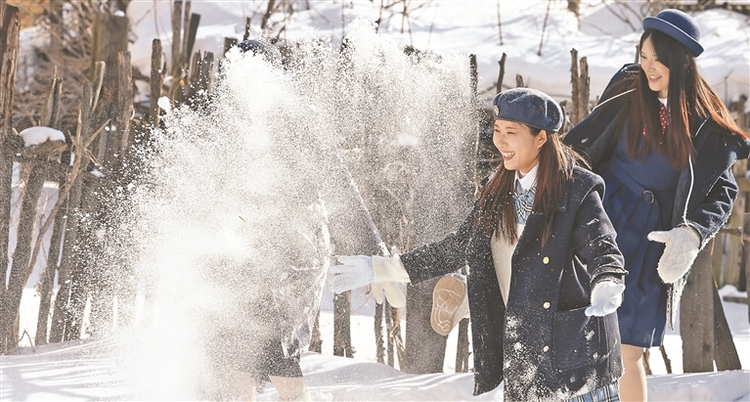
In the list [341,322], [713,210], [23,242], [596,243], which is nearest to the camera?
[596,243]

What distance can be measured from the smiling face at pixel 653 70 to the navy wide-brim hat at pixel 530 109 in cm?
70

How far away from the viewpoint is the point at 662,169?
3121 millimetres

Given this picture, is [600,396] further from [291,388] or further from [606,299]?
[291,388]

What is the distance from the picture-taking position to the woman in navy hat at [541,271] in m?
Answer: 2.45

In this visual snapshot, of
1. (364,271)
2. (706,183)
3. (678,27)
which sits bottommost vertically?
(364,271)

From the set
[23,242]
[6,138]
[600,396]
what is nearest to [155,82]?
[6,138]

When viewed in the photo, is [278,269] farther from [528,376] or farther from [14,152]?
[14,152]

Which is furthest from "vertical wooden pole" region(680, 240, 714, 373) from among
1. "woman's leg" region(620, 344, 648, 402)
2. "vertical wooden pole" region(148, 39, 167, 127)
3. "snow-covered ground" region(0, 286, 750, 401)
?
"vertical wooden pole" region(148, 39, 167, 127)

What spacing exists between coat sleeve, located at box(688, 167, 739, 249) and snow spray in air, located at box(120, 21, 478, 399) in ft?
4.43

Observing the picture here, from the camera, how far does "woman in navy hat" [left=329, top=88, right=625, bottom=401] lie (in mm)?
2449

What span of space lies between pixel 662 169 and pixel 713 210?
0.79 feet

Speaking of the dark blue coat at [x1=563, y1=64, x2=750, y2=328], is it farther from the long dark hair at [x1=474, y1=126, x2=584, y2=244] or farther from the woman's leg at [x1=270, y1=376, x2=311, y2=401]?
the woman's leg at [x1=270, y1=376, x2=311, y2=401]

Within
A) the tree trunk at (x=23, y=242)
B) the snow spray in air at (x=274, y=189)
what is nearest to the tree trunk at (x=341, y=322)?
the snow spray in air at (x=274, y=189)

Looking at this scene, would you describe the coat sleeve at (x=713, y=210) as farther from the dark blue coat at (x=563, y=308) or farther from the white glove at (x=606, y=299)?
the white glove at (x=606, y=299)
